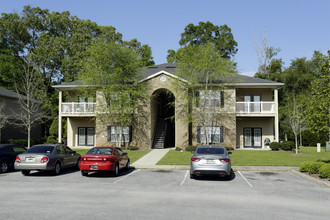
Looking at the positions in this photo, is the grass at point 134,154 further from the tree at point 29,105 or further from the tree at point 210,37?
the tree at point 210,37

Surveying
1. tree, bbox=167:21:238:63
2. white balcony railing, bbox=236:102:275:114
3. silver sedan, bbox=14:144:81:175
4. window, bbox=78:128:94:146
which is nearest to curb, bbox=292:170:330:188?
silver sedan, bbox=14:144:81:175

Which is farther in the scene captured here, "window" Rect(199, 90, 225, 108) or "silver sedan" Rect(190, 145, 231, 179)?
"window" Rect(199, 90, 225, 108)

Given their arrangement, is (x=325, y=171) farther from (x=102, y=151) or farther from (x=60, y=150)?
(x=60, y=150)

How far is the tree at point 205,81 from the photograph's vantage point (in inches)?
1020

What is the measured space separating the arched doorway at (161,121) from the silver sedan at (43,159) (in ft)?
44.2

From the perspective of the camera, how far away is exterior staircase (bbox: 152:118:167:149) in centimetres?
2858

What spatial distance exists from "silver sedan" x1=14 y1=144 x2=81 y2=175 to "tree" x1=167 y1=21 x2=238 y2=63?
39174mm

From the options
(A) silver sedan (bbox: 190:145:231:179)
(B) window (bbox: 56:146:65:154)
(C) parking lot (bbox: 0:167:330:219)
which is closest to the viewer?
(C) parking lot (bbox: 0:167:330:219)

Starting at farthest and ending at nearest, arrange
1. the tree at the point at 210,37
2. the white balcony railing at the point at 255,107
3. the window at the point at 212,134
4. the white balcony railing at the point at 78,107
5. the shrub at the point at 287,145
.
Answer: the tree at the point at 210,37
the white balcony railing at the point at 78,107
the window at the point at 212,134
the white balcony railing at the point at 255,107
the shrub at the point at 287,145

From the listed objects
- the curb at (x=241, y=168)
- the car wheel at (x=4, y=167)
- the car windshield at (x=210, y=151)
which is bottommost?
the curb at (x=241, y=168)

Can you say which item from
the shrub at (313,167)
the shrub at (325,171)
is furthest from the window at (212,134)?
the shrub at (325,171)

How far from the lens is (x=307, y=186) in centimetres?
1160

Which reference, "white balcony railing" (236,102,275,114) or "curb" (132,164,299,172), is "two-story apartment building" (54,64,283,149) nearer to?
"white balcony railing" (236,102,275,114)

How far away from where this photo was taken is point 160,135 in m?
29.7
